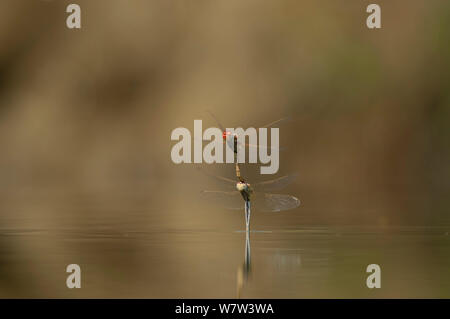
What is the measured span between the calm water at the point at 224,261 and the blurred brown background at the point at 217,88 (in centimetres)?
1404

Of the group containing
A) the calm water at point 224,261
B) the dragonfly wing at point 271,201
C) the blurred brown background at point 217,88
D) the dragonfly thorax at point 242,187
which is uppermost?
the blurred brown background at point 217,88

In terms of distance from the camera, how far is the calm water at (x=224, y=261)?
909 centimetres

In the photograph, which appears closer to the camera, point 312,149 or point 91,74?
point 312,149

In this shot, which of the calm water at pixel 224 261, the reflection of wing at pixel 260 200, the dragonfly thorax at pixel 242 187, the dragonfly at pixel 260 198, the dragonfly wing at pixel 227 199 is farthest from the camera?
the dragonfly wing at pixel 227 199

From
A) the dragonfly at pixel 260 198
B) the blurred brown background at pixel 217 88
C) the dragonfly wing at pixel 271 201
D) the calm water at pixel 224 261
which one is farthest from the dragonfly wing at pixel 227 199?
the blurred brown background at pixel 217 88

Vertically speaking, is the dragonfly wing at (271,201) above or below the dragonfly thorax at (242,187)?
below

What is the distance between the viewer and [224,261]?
10820 mm

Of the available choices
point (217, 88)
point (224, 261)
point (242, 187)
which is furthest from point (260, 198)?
point (217, 88)

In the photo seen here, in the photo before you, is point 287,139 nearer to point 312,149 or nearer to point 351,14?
point 312,149

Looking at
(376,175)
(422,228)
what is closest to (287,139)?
(376,175)

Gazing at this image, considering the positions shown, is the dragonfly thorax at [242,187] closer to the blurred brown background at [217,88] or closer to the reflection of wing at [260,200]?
the reflection of wing at [260,200]

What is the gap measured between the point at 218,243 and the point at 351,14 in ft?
75.2

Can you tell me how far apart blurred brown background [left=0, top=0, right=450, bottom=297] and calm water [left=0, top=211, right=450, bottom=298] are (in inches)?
553

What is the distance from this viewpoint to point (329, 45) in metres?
34.4
